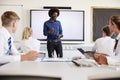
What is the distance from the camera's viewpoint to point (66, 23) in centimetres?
600

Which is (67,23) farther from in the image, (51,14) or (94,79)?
(94,79)

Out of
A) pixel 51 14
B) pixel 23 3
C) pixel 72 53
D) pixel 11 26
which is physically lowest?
pixel 72 53

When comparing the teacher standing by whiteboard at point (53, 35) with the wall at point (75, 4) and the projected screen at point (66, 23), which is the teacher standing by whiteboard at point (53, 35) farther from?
the wall at point (75, 4)

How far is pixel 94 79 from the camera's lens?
1.09 meters

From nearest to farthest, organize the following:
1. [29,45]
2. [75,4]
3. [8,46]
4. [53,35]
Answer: [8,46]
[29,45]
[53,35]
[75,4]

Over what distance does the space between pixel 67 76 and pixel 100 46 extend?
Result: 9.40 feet

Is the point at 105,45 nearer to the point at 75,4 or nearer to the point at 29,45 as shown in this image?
the point at 29,45

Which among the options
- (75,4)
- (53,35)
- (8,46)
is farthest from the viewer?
(75,4)

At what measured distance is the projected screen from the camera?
19.4 feet

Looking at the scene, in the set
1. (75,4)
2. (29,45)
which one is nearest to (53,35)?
(29,45)

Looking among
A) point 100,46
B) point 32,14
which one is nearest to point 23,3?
point 32,14

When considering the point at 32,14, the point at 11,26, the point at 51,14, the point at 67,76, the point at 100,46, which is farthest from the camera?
the point at 32,14

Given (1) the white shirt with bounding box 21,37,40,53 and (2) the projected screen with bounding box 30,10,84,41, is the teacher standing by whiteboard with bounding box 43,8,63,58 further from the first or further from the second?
(2) the projected screen with bounding box 30,10,84,41

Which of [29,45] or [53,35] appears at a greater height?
[53,35]
